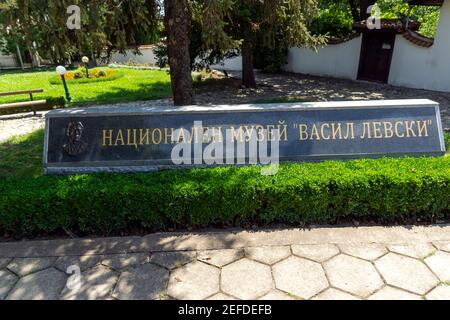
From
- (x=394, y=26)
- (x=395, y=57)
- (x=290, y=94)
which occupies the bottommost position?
(x=290, y=94)

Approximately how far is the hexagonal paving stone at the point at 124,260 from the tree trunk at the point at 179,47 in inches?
157

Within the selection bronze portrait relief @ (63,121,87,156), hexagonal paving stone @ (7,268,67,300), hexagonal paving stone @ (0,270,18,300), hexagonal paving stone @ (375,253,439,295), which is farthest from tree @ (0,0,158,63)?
hexagonal paving stone @ (375,253,439,295)

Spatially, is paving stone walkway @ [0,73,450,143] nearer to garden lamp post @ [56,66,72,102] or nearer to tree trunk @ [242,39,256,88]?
tree trunk @ [242,39,256,88]

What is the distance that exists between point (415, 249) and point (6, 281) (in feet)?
13.4

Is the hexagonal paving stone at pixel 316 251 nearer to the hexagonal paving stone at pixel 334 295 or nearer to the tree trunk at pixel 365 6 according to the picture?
the hexagonal paving stone at pixel 334 295

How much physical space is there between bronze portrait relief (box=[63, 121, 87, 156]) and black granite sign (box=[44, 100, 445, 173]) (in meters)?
0.01

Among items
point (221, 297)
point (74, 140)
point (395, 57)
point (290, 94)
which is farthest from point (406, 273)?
point (395, 57)

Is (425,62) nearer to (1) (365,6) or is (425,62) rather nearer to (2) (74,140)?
(1) (365,6)

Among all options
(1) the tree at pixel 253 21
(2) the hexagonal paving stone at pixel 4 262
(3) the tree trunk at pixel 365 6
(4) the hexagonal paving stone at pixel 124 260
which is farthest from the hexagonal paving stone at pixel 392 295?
(3) the tree trunk at pixel 365 6

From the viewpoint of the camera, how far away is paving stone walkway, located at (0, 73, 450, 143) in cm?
884

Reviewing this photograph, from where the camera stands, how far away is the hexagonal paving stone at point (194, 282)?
2875 mm

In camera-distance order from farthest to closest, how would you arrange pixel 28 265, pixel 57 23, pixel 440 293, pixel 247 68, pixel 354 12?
pixel 354 12, pixel 247 68, pixel 57 23, pixel 28 265, pixel 440 293

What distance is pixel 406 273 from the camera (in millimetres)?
3016
